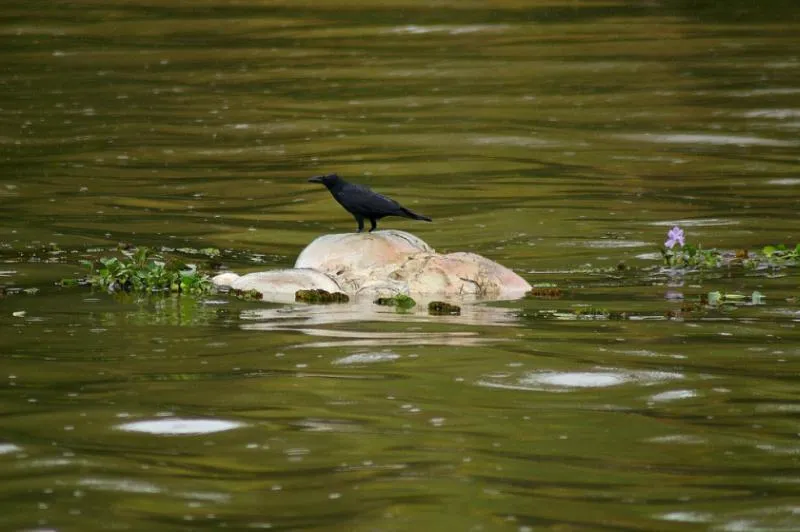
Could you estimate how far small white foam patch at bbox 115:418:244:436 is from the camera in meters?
6.43

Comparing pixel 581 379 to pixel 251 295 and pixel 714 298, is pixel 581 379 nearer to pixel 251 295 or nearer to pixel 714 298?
pixel 714 298

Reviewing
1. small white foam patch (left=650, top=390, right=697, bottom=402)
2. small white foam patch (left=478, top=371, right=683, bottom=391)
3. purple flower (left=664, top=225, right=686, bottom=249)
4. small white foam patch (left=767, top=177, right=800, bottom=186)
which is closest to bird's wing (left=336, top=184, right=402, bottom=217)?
purple flower (left=664, top=225, right=686, bottom=249)

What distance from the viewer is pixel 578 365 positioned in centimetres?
751

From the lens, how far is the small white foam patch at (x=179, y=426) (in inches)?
253

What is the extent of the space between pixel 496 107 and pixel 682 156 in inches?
Answer: 107

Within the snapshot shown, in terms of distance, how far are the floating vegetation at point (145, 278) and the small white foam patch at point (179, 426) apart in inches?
122

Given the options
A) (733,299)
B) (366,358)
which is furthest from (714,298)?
(366,358)

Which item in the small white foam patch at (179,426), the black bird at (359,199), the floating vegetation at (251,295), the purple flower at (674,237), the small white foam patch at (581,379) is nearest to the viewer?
the small white foam patch at (179,426)

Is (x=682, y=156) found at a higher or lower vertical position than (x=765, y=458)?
higher

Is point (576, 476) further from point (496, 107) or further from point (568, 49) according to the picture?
point (568, 49)

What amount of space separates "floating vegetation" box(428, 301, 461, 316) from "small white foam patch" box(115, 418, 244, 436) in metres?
2.50

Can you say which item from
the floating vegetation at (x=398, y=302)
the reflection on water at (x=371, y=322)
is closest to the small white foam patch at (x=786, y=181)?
the reflection on water at (x=371, y=322)

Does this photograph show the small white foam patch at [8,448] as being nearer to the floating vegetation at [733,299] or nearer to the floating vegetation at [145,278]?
the floating vegetation at [145,278]

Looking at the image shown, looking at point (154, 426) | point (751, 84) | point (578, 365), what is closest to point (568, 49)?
point (751, 84)
